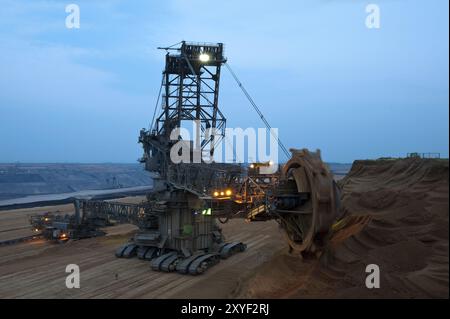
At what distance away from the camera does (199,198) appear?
2131 centimetres

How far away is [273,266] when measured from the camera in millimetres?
17906

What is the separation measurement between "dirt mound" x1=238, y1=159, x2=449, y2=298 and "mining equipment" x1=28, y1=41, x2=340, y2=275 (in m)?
1.54

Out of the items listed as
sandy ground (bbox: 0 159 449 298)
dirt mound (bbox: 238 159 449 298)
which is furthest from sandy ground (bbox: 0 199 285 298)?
dirt mound (bbox: 238 159 449 298)

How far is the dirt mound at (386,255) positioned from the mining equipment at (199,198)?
1538 mm

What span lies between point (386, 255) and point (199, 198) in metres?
9.62

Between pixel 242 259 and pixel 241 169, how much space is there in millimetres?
7024

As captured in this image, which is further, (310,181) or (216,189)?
(216,189)

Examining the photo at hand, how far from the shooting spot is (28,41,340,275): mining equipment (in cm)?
1508

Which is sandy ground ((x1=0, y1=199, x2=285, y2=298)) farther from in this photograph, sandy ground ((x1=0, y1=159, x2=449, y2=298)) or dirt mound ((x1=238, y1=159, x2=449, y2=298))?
dirt mound ((x1=238, y1=159, x2=449, y2=298))

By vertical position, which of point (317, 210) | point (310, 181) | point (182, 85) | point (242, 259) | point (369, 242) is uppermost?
point (182, 85)

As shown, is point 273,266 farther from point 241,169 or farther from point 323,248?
point 241,169

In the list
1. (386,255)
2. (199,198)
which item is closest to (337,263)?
(386,255)

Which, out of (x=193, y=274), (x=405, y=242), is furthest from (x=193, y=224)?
(x=405, y=242)

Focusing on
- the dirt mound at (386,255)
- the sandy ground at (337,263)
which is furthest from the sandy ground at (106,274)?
the dirt mound at (386,255)
